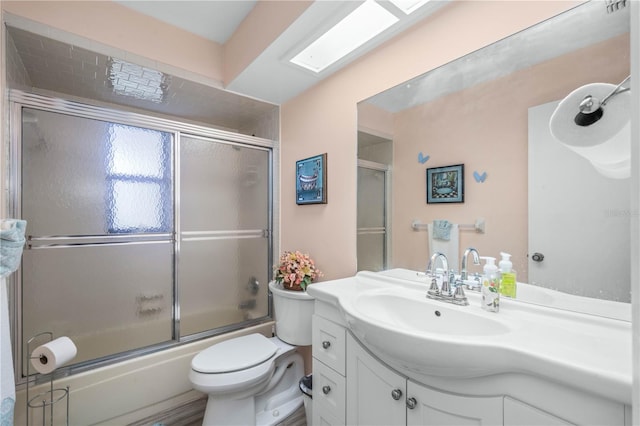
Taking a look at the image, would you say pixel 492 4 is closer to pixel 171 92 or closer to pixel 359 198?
pixel 359 198

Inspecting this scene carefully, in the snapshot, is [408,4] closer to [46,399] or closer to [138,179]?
[138,179]

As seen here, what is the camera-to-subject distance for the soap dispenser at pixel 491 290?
950 millimetres

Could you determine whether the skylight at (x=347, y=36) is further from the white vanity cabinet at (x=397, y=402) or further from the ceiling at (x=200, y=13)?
the white vanity cabinet at (x=397, y=402)

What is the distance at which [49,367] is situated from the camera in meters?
1.26

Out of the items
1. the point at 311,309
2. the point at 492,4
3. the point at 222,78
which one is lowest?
the point at 311,309

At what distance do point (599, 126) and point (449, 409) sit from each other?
2.86 ft

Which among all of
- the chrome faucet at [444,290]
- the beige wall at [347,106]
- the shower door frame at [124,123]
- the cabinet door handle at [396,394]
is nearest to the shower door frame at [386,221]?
the beige wall at [347,106]

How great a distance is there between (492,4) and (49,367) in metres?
2.43

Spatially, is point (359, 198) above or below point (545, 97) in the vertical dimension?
below

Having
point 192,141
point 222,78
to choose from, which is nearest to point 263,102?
point 222,78

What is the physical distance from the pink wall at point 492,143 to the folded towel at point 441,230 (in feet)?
0.09

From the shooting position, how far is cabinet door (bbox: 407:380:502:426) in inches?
27.3

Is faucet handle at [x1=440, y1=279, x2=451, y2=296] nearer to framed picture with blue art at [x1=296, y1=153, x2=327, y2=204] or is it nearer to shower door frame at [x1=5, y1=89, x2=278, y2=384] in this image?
framed picture with blue art at [x1=296, y1=153, x2=327, y2=204]

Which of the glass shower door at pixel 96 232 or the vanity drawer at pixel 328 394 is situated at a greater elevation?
the glass shower door at pixel 96 232
